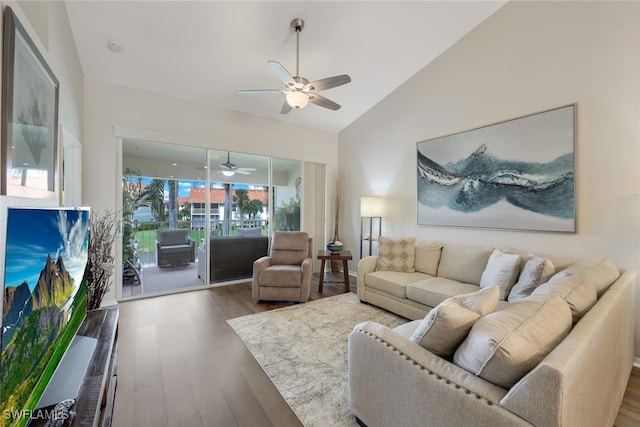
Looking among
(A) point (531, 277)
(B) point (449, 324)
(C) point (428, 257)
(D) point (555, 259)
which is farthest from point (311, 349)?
(D) point (555, 259)

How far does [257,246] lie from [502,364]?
411cm

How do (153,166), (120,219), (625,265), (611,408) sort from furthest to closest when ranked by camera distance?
1. (153,166)
2. (120,219)
3. (625,265)
4. (611,408)

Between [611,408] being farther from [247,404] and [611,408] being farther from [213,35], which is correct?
[213,35]

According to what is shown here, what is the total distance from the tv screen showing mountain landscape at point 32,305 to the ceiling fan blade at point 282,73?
182 centimetres

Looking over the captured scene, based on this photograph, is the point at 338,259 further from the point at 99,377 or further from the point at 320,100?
the point at 99,377

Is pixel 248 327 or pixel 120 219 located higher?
pixel 120 219

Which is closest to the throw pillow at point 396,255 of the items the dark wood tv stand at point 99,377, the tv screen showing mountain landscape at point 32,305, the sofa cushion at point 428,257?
the sofa cushion at point 428,257

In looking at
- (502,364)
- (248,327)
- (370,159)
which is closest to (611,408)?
(502,364)

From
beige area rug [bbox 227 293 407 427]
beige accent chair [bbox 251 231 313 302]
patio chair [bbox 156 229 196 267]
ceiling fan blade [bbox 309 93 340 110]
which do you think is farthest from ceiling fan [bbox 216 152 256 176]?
beige area rug [bbox 227 293 407 427]

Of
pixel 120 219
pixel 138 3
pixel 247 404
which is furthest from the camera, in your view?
pixel 120 219

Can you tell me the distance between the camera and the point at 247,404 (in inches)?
68.9

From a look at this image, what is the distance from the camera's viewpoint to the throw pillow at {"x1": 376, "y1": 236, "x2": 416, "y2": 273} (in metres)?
3.47

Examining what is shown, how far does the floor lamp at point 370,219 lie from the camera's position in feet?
14.0

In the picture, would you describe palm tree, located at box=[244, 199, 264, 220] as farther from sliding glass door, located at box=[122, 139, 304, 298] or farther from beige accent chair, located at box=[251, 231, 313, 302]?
beige accent chair, located at box=[251, 231, 313, 302]
